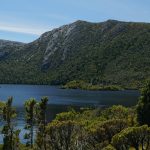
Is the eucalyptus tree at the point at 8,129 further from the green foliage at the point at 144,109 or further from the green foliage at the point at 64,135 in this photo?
the green foliage at the point at 144,109

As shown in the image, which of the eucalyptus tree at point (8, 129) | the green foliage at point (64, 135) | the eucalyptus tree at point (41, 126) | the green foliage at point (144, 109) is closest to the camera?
the green foliage at point (64, 135)

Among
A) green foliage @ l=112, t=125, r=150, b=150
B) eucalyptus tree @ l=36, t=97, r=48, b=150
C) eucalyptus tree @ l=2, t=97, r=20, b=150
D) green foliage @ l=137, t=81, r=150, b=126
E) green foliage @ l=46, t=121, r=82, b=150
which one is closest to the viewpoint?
green foliage @ l=112, t=125, r=150, b=150

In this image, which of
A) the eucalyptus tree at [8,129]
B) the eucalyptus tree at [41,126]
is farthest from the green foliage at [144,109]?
the eucalyptus tree at [8,129]

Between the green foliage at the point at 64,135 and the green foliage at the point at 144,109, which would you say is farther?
the green foliage at the point at 144,109

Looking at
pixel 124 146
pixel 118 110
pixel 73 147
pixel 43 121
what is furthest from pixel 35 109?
pixel 118 110

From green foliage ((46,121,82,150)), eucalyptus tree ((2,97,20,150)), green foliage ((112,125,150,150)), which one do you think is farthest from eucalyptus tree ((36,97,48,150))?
green foliage ((112,125,150,150))

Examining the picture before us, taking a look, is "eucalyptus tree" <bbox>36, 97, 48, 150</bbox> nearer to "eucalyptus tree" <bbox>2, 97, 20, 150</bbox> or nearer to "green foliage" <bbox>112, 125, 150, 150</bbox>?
"eucalyptus tree" <bbox>2, 97, 20, 150</bbox>

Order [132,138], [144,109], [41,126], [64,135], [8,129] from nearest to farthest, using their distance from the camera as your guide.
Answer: [132,138], [64,135], [8,129], [41,126], [144,109]

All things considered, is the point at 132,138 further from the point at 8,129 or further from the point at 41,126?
the point at 8,129

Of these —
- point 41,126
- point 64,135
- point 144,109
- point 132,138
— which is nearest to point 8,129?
point 41,126

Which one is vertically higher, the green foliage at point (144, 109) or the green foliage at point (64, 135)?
the green foliage at point (144, 109)

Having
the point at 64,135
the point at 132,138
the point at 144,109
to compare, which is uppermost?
the point at 144,109

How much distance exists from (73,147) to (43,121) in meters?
12.7

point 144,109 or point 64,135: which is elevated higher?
point 144,109
